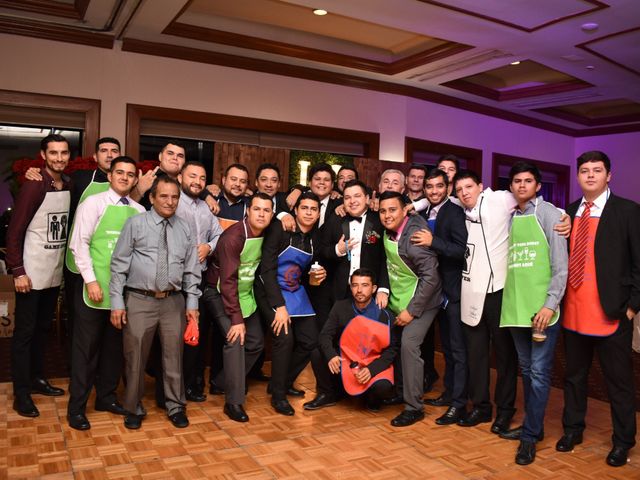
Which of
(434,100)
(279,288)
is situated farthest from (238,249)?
(434,100)

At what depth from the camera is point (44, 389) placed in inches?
151

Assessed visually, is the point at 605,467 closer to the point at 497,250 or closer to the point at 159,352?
the point at 497,250

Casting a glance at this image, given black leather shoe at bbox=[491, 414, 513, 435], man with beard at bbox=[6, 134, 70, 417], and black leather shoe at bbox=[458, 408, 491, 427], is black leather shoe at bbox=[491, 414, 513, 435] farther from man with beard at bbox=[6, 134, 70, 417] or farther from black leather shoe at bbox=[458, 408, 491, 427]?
man with beard at bbox=[6, 134, 70, 417]

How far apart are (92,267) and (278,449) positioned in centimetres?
142

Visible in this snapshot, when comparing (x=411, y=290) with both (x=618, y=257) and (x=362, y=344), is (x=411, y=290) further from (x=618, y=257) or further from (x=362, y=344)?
(x=618, y=257)

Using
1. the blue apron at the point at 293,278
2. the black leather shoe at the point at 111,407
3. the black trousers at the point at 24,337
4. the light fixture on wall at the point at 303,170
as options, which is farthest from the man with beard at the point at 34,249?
the light fixture on wall at the point at 303,170

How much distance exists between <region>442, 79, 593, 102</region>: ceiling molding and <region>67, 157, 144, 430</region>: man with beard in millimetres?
5651

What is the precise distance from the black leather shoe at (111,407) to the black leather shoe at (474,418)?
200 centimetres

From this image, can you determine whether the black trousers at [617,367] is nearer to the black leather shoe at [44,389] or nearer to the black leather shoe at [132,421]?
the black leather shoe at [132,421]

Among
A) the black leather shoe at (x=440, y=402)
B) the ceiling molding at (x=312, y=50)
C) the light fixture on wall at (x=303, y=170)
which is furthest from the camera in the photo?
the light fixture on wall at (x=303, y=170)

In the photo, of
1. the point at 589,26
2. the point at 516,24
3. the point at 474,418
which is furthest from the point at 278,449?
the point at 589,26

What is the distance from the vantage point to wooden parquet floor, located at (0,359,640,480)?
2.80 m

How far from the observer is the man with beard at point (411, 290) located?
3561 mm

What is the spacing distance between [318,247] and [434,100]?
520 centimetres
